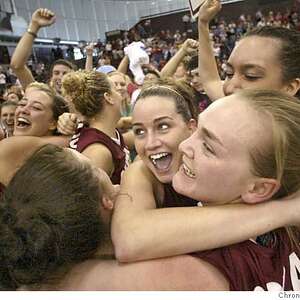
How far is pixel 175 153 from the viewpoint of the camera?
4.59 ft

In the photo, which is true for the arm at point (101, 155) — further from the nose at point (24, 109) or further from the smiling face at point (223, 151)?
the smiling face at point (223, 151)

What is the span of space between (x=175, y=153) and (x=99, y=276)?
24.6 inches

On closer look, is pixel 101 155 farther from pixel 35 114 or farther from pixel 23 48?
pixel 23 48

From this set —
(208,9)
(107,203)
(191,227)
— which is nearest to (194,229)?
(191,227)

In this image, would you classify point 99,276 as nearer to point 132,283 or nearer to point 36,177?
point 132,283

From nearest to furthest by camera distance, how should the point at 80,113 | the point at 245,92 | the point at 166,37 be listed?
the point at 245,92, the point at 80,113, the point at 166,37

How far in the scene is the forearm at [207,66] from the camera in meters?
2.08

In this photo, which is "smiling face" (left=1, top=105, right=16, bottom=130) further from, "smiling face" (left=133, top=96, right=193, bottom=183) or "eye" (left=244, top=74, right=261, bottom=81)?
"eye" (left=244, top=74, right=261, bottom=81)

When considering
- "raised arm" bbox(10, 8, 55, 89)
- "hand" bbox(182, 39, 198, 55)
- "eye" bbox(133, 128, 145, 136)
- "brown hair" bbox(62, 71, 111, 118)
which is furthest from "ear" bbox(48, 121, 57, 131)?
"hand" bbox(182, 39, 198, 55)

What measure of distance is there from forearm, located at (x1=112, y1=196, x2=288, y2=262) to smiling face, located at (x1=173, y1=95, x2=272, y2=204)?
0.14 ft

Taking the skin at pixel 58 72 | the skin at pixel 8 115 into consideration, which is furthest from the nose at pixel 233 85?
the skin at pixel 58 72

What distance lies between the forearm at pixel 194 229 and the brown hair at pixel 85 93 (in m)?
1.15

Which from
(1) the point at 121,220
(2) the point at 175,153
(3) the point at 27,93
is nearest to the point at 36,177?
(1) the point at 121,220

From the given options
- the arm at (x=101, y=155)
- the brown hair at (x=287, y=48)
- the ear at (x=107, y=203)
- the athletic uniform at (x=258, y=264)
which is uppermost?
the brown hair at (x=287, y=48)
